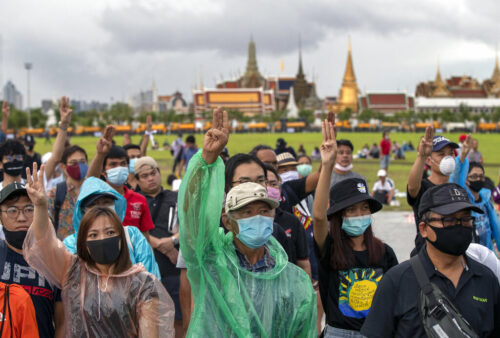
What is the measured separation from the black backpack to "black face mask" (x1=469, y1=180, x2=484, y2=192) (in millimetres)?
3502

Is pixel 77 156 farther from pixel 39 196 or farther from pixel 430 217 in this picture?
pixel 430 217

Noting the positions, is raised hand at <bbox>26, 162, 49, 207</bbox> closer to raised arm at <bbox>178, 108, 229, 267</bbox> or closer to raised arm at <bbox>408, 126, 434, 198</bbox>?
raised arm at <bbox>178, 108, 229, 267</bbox>

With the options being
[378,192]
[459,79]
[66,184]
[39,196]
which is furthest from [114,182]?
[459,79]

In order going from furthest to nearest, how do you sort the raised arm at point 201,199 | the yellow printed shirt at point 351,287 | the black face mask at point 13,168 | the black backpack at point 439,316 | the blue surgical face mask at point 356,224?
1. the black face mask at point 13,168
2. the blue surgical face mask at point 356,224
3. the yellow printed shirt at point 351,287
4. the raised arm at point 201,199
5. the black backpack at point 439,316

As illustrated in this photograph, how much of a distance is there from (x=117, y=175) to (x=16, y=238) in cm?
166

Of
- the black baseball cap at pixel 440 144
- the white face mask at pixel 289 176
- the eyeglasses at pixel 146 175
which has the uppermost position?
the black baseball cap at pixel 440 144

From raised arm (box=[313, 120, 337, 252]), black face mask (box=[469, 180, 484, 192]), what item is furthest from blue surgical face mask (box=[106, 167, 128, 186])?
black face mask (box=[469, 180, 484, 192])

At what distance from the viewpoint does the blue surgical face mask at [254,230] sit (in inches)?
107

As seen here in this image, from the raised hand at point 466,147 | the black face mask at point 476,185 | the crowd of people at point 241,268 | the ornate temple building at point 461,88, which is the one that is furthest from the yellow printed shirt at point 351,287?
the ornate temple building at point 461,88

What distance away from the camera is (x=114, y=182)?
4.61 m

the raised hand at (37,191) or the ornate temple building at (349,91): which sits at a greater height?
the ornate temple building at (349,91)

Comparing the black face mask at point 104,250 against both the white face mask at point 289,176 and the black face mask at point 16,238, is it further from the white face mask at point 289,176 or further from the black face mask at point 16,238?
the white face mask at point 289,176

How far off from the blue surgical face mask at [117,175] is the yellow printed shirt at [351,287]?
6.59 ft

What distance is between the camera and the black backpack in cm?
227
